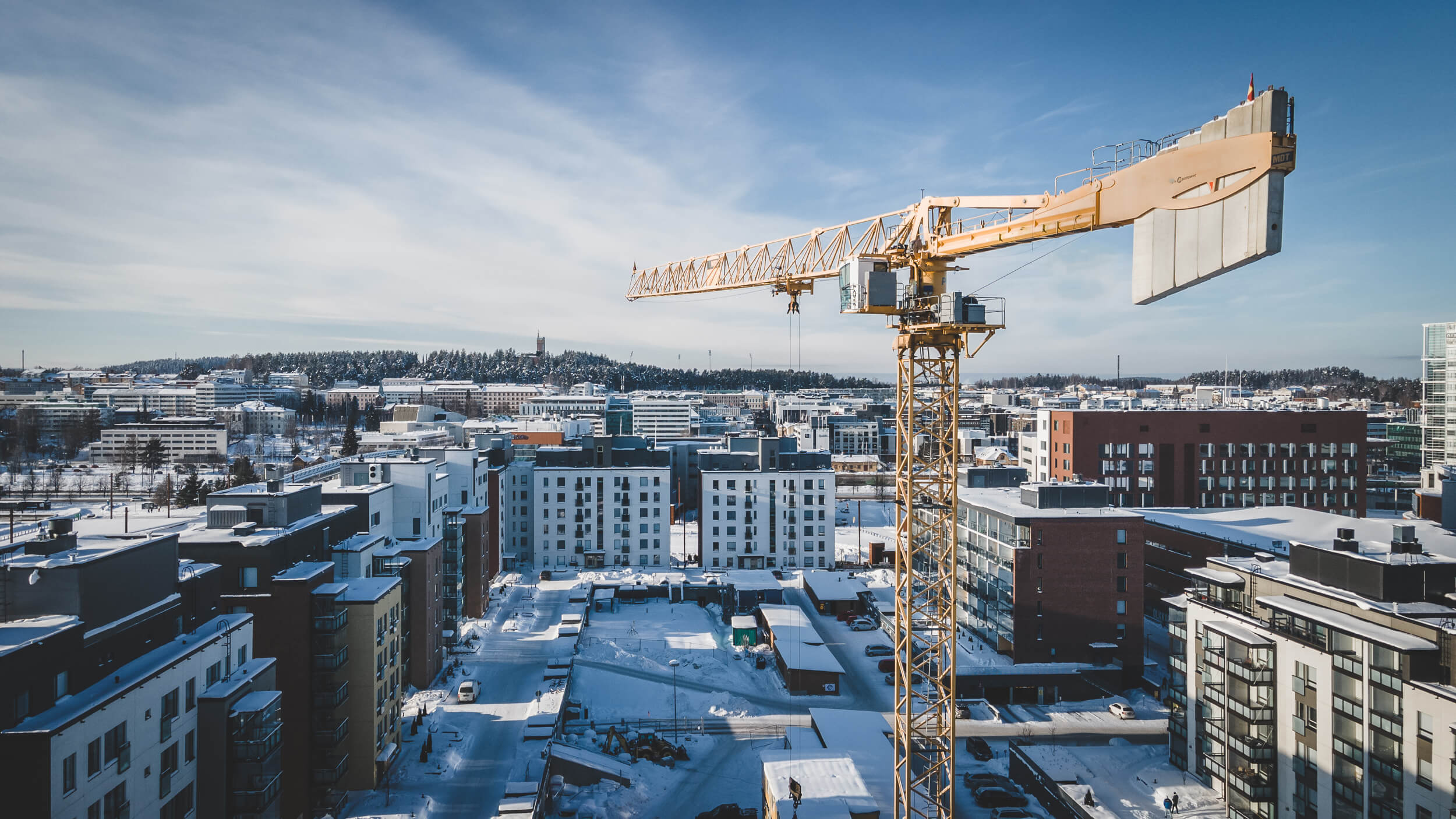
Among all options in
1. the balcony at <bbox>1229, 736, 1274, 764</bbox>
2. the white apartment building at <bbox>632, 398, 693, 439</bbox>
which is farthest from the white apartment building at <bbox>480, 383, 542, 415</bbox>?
the balcony at <bbox>1229, 736, 1274, 764</bbox>

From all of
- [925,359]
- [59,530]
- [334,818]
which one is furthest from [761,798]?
[59,530]

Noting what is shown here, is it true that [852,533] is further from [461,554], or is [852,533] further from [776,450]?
[461,554]

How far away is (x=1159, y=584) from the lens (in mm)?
31453

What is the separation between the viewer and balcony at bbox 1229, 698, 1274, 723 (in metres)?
16.1

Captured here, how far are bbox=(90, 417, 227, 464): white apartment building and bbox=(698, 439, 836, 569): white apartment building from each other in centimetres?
6666

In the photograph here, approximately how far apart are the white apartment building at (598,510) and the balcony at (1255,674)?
28.1 m

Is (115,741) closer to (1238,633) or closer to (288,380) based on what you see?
(1238,633)

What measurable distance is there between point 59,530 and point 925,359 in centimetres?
1633

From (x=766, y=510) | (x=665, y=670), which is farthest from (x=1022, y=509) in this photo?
(x=766, y=510)

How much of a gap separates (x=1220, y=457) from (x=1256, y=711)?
3105 centimetres

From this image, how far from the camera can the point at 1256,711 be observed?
638 inches

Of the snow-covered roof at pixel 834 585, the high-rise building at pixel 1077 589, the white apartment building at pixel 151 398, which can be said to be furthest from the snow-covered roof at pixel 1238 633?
the white apartment building at pixel 151 398

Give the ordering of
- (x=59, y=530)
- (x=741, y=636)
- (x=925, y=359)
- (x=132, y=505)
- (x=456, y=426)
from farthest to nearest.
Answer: (x=456, y=426) → (x=132, y=505) → (x=741, y=636) → (x=925, y=359) → (x=59, y=530)

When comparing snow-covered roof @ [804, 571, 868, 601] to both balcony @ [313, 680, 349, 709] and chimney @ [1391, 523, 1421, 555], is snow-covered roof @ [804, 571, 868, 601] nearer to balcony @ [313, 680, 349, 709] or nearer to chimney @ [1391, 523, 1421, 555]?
chimney @ [1391, 523, 1421, 555]
